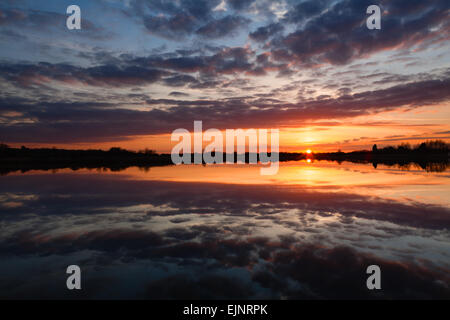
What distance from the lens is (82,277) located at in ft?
20.0

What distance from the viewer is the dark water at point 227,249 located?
18.1 ft

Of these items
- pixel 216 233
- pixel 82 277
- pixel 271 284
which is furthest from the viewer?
pixel 216 233

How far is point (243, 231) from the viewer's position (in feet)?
29.9

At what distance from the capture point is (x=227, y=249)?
7.55 m

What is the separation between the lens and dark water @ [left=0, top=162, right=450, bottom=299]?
5516 mm

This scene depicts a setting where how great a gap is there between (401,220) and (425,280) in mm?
5190

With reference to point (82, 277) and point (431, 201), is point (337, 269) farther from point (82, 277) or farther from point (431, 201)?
point (431, 201)

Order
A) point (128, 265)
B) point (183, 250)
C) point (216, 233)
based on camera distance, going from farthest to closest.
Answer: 1. point (216, 233)
2. point (183, 250)
3. point (128, 265)

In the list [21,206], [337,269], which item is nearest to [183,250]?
[337,269]
